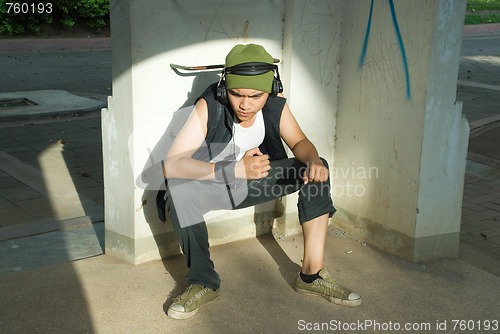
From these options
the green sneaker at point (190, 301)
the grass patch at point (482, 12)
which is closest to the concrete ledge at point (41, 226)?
the green sneaker at point (190, 301)

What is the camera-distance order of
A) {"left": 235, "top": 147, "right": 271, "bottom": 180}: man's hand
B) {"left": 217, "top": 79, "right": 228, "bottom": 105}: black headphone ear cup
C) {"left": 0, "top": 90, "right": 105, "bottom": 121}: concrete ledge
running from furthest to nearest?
{"left": 0, "top": 90, "right": 105, "bottom": 121}: concrete ledge, {"left": 217, "top": 79, "right": 228, "bottom": 105}: black headphone ear cup, {"left": 235, "top": 147, "right": 271, "bottom": 180}: man's hand

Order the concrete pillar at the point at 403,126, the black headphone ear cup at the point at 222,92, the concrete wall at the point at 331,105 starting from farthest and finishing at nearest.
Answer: the concrete pillar at the point at 403,126
the concrete wall at the point at 331,105
the black headphone ear cup at the point at 222,92

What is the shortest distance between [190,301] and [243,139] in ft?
3.09

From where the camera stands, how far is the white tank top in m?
3.71

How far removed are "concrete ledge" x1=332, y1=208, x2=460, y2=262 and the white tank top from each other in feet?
3.84

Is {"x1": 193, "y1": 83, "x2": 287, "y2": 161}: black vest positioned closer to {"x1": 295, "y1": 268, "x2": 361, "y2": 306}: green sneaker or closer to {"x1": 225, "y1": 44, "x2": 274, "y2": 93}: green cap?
{"x1": 225, "y1": 44, "x2": 274, "y2": 93}: green cap

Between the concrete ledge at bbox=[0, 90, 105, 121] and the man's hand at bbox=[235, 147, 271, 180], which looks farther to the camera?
the concrete ledge at bbox=[0, 90, 105, 121]

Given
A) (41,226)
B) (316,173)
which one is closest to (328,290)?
(316,173)

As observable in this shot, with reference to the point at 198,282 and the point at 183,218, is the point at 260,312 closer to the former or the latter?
the point at 198,282

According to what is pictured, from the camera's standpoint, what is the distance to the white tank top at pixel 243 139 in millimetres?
3709

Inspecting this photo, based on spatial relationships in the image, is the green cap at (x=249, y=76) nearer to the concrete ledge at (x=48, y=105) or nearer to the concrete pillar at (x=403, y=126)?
the concrete pillar at (x=403, y=126)

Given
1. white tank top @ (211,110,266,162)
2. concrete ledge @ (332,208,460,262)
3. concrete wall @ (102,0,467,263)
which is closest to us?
white tank top @ (211,110,266,162)

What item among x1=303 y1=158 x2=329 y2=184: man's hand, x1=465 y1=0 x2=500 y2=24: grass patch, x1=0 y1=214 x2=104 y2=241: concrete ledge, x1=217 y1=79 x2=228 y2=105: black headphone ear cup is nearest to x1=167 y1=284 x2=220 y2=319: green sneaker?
x1=303 y1=158 x2=329 y2=184: man's hand

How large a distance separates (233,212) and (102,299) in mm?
1131
